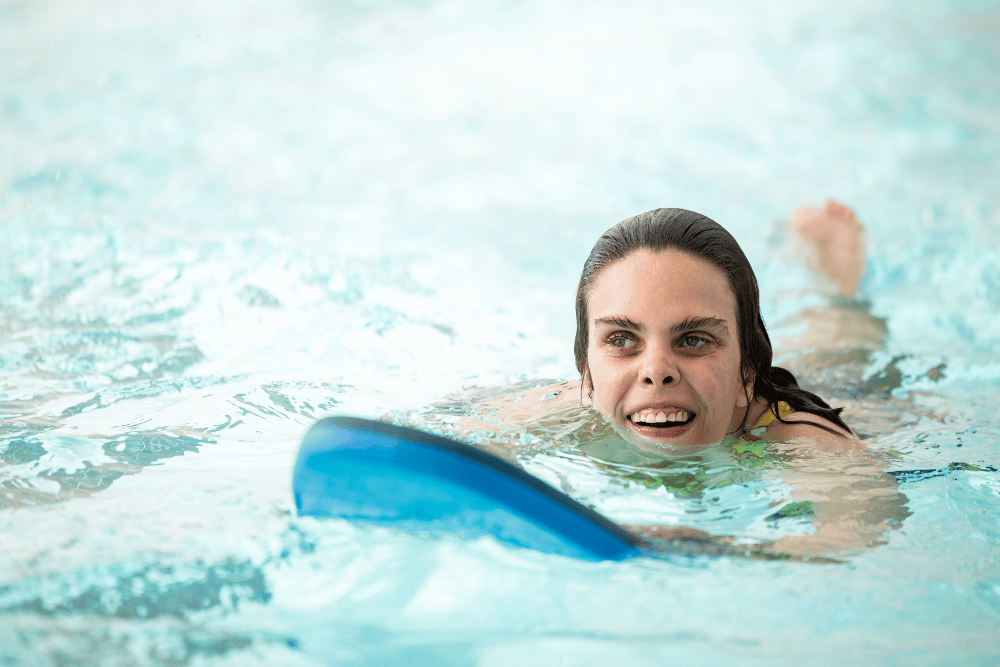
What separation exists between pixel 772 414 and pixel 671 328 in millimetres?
534

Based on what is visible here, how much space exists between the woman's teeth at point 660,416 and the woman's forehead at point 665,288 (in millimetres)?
213

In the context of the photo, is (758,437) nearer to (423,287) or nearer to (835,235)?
(835,235)

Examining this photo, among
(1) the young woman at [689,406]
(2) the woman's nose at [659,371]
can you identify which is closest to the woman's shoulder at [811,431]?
(1) the young woman at [689,406]

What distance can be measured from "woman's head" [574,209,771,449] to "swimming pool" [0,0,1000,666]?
19 cm

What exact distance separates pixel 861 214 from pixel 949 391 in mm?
2840

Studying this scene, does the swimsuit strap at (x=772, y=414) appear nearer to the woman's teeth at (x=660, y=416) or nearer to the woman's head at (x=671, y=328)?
the woman's head at (x=671, y=328)

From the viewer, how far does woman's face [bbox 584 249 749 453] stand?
1.97m

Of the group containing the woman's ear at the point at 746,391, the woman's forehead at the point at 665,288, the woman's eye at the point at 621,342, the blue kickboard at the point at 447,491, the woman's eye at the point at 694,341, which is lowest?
the blue kickboard at the point at 447,491

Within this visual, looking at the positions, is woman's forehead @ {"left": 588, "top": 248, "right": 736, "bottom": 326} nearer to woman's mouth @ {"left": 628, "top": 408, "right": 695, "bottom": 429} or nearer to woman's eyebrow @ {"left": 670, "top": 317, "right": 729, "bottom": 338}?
woman's eyebrow @ {"left": 670, "top": 317, "right": 729, "bottom": 338}

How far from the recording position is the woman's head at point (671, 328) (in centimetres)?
198

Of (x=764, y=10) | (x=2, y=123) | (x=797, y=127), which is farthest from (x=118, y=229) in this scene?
(x=764, y=10)

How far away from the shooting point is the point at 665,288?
201 centimetres

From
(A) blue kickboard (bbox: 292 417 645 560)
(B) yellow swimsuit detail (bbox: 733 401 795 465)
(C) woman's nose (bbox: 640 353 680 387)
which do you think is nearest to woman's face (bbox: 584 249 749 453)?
(C) woman's nose (bbox: 640 353 680 387)

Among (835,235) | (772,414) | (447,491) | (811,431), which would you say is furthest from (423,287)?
(447,491)
